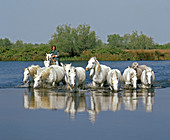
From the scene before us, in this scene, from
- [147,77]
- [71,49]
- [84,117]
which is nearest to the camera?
[84,117]

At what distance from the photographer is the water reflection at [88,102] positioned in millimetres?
15008

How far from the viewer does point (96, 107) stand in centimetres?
1555

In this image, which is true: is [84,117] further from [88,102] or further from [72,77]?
[72,77]

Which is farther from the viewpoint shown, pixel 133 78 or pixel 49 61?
pixel 49 61

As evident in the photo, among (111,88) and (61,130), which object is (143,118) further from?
(111,88)

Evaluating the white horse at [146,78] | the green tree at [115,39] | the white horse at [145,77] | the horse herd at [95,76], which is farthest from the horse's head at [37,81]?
the green tree at [115,39]

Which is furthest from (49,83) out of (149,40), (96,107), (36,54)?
(149,40)

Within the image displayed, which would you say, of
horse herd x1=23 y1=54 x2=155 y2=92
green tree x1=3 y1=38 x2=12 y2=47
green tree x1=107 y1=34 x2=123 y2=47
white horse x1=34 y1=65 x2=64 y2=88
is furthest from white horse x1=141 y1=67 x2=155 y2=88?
green tree x1=3 y1=38 x2=12 y2=47

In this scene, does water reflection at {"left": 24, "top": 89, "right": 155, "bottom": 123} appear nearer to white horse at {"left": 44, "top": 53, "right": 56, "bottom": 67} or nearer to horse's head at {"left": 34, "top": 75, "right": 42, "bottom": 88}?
horse's head at {"left": 34, "top": 75, "right": 42, "bottom": 88}

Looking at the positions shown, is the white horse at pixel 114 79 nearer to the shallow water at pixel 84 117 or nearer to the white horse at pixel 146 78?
the shallow water at pixel 84 117

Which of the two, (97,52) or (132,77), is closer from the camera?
(132,77)

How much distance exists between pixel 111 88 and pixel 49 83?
146 inches

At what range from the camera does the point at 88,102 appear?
17109 mm

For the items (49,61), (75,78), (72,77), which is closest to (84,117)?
(72,77)
